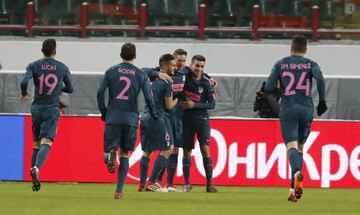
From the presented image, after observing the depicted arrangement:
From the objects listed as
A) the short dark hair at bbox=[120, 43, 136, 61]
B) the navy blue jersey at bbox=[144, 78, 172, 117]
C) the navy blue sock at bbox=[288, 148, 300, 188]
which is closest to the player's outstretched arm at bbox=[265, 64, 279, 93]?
the navy blue sock at bbox=[288, 148, 300, 188]

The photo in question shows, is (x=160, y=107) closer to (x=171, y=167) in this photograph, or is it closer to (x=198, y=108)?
(x=198, y=108)

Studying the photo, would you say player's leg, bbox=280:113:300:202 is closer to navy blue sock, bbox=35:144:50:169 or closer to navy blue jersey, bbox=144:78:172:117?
navy blue jersey, bbox=144:78:172:117

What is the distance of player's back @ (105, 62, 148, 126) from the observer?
15852mm

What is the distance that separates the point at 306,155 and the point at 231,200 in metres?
4.50

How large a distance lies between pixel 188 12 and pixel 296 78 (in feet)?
48.8

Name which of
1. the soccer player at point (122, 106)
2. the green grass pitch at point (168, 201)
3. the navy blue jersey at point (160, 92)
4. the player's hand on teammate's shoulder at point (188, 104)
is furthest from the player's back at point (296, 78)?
the player's hand on teammate's shoulder at point (188, 104)

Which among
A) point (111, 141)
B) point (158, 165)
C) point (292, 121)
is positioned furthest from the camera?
point (158, 165)

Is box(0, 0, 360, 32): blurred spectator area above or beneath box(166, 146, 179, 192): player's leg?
above

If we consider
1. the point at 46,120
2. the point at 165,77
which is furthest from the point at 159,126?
the point at 46,120

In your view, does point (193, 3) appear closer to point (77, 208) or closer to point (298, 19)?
point (298, 19)

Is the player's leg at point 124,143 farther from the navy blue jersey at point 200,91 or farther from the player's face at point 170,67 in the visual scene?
the navy blue jersey at point 200,91

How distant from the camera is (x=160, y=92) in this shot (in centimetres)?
1820

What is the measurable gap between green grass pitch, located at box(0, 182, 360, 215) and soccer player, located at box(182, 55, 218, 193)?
1.82ft

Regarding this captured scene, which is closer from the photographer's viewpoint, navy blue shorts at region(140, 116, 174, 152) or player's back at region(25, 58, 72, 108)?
player's back at region(25, 58, 72, 108)
